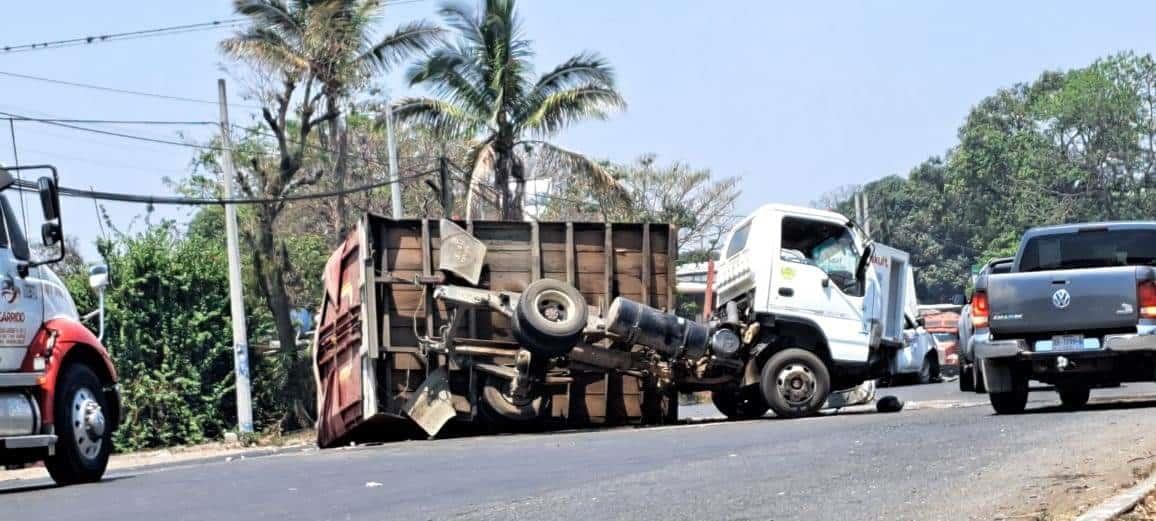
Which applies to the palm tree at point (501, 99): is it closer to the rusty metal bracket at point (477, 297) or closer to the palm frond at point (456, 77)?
the palm frond at point (456, 77)

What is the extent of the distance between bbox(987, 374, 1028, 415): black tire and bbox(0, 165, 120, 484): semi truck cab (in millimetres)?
8513

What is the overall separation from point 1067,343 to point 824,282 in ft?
14.3

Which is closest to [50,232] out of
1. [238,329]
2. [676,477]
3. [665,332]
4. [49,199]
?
[49,199]

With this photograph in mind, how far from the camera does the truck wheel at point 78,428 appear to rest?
13.4 meters

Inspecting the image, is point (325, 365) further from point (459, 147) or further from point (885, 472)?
point (459, 147)

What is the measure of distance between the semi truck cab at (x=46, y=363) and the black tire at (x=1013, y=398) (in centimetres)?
851

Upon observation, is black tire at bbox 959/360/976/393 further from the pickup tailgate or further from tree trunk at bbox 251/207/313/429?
tree trunk at bbox 251/207/313/429

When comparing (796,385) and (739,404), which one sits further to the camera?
(739,404)

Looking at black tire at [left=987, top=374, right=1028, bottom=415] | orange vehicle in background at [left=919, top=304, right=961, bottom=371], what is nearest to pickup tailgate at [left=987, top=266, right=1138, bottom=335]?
black tire at [left=987, top=374, right=1028, bottom=415]

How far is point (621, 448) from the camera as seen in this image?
14.9 m

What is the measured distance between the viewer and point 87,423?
1356 centimetres

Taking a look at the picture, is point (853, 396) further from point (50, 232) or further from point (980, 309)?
point (50, 232)

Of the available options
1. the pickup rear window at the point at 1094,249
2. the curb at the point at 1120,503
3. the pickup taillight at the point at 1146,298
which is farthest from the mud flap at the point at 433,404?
the curb at the point at 1120,503

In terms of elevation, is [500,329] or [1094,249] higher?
[1094,249]
